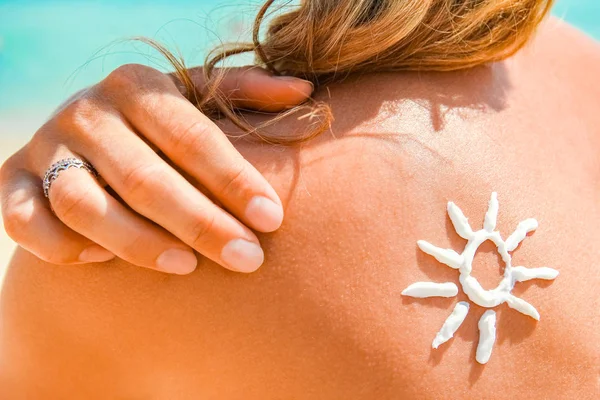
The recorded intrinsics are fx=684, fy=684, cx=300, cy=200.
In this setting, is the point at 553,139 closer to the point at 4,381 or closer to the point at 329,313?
the point at 329,313

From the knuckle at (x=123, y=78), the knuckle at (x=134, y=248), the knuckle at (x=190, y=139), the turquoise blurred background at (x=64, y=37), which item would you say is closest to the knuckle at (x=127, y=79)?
the knuckle at (x=123, y=78)

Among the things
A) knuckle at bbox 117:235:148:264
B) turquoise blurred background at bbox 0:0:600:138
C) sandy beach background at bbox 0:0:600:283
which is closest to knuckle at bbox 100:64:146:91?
knuckle at bbox 117:235:148:264

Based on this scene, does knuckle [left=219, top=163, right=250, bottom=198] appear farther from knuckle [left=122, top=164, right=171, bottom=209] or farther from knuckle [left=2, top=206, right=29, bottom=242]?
knuckle [left=2, top=206, right=29, bottom=242]

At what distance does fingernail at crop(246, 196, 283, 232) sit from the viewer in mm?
837

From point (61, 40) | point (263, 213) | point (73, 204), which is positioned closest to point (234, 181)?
point (263, 213)

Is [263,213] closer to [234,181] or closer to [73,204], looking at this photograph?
[234,181]

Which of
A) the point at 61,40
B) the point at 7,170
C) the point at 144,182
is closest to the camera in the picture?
the point at 144,182

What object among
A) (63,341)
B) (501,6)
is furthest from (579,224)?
(63,341)

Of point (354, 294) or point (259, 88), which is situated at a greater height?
point (259, 88)

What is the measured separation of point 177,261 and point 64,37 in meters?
4.52

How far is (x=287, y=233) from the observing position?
2.88 ft

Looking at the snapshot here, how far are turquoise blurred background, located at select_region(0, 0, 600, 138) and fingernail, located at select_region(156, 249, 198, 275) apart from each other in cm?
293

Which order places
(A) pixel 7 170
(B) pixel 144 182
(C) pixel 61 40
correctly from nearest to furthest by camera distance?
(B) pixel 144 182 < (A) pixel 7 170 < (C) pixel 61 40

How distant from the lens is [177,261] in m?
0.84
